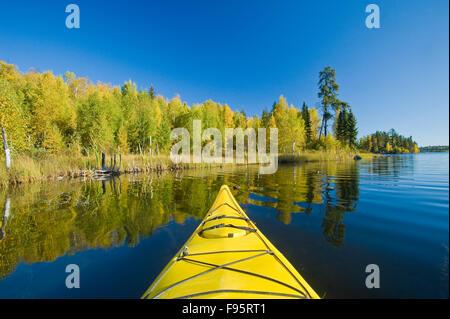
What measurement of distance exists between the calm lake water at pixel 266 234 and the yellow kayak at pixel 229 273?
716mm

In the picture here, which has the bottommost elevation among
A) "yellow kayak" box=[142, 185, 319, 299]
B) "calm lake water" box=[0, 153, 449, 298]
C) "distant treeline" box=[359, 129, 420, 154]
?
"calm lake water" box=[0, 153, 449, 298]

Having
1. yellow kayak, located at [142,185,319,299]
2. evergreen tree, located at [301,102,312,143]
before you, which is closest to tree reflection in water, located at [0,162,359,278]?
yellow kayak, located at [142,185,319,299]

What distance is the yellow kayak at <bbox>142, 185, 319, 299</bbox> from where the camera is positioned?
1.68 m

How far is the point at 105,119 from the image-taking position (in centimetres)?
2395

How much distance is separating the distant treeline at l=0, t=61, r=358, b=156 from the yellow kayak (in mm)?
15923

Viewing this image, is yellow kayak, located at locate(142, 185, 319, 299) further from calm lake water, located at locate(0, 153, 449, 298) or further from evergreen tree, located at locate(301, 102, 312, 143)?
evergreen tree, located at locate(301, 102, 312, 143)

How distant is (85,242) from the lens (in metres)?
3.73

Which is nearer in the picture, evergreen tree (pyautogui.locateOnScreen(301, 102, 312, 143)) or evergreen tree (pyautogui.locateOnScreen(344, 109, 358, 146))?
evergreen tree (pyautogui.locateOnScreen(344, 109, 358, 146))

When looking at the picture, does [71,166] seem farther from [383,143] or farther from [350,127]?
[383,143]

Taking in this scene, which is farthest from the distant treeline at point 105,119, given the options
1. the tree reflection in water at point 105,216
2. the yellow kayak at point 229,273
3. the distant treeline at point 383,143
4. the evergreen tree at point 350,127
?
the distant treeline at point 383,143

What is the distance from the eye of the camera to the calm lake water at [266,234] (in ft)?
7.95

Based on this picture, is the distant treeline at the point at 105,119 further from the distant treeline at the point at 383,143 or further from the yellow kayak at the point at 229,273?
the distant treeline at the point at 383,143
